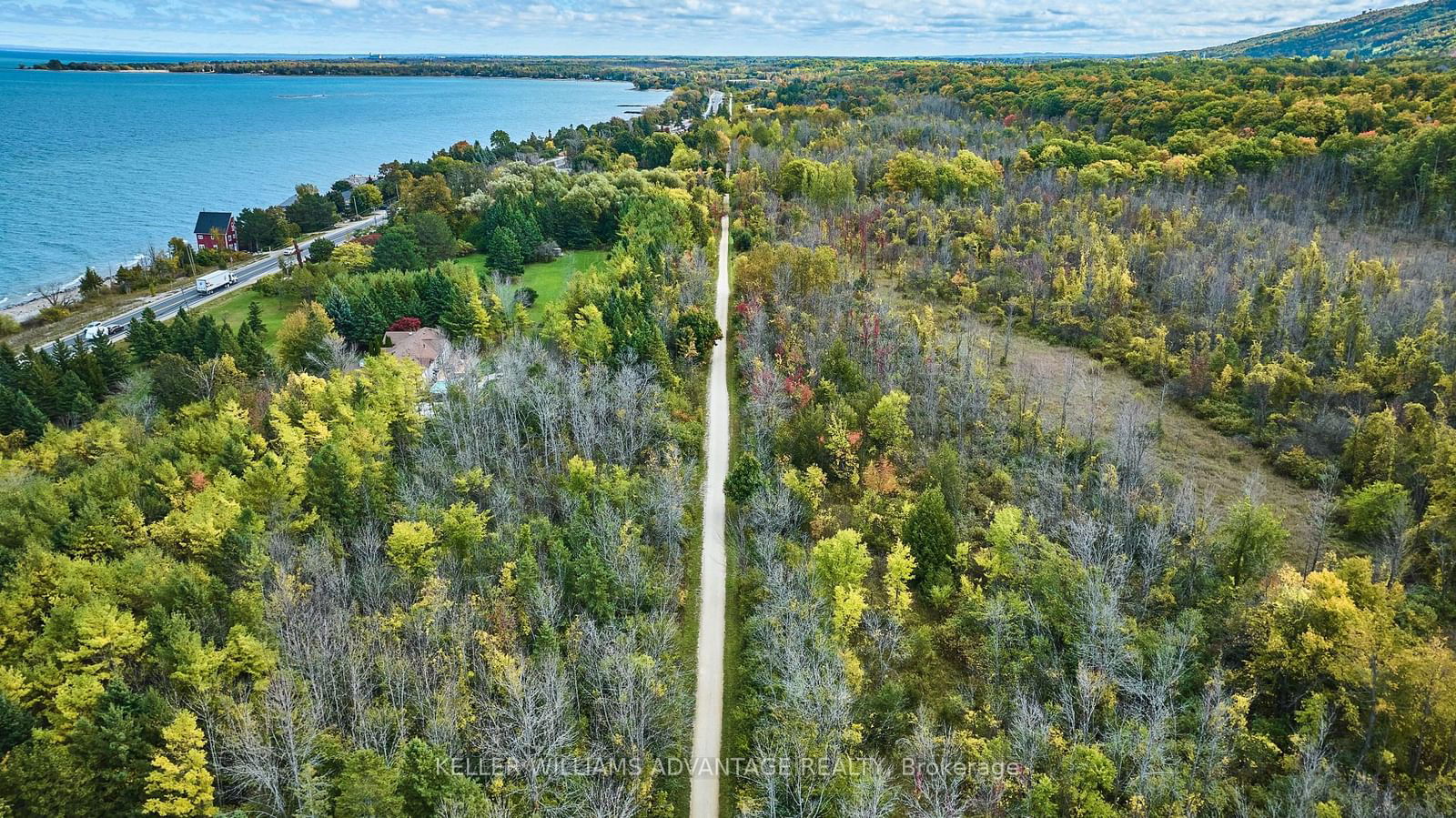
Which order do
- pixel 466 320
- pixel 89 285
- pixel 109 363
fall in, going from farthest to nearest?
pixel 89 285 → pixel 466 320 → pixel 109 363

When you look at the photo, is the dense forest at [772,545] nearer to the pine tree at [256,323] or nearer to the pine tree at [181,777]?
the pine tree at [181,777]

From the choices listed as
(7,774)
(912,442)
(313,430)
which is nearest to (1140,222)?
(912,442)

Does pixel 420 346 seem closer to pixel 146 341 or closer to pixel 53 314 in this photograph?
pixel 146 341

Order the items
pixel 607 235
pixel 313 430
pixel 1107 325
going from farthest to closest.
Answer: pixel 607 235 → pixel 1107 325 → pixel 313 430

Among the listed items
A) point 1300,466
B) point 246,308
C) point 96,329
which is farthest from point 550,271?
point 1300,466

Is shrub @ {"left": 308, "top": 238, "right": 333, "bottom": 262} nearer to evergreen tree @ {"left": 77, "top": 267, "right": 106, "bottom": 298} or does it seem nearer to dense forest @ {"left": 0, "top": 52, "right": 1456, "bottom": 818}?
dense forest @ {"left": 0, "top": 52, "right": 1456, "bottom": 818}

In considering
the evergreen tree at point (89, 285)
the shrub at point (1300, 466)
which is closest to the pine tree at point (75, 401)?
the evergreen tree at point (89, 285)

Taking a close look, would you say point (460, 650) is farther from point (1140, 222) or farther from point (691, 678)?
point (1140, 222)
